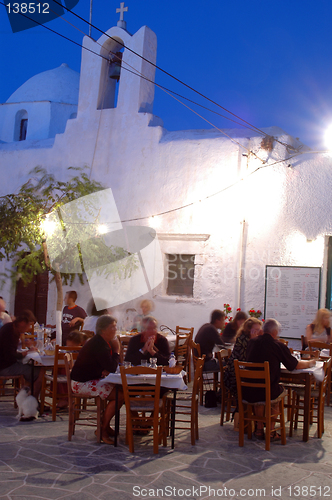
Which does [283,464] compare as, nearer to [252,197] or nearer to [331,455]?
[331,455]

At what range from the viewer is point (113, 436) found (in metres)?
5.44

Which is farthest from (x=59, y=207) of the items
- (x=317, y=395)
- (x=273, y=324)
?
(x=317, y=395)

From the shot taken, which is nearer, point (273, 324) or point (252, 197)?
point (273, 324)

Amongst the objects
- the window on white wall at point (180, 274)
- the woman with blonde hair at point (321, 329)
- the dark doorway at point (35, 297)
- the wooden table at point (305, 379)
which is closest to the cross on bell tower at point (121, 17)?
the window on white wall at point (180, 274)

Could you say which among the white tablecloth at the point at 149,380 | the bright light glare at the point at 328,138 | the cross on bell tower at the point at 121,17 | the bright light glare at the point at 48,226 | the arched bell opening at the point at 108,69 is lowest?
the white tablecloth at the point at 149,380

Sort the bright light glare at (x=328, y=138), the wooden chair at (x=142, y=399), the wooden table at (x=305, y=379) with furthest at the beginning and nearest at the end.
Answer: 1. the bright light glare at (x=328, y=138)
2. the wooden table at (x=305, y=379)
3. the wooden chair at (x=142, y=399)

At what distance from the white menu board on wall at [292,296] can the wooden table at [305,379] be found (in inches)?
149

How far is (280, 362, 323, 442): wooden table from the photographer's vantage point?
558 centimetres

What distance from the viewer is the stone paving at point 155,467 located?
4004 mm

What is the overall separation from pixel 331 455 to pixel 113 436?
2.31m

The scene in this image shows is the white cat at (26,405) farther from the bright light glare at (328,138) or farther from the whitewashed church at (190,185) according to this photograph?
the bright light glare at (328,138)

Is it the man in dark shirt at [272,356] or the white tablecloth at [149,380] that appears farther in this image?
the man in dark shirt at [272,356]

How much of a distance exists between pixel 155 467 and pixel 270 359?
70.2 inches

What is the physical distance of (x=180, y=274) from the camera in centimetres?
1113
